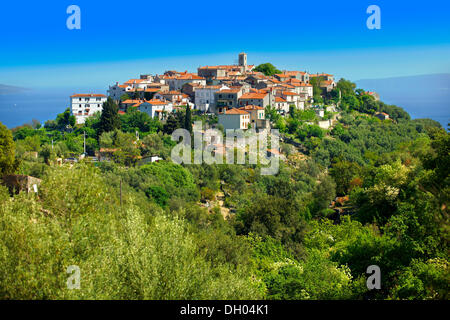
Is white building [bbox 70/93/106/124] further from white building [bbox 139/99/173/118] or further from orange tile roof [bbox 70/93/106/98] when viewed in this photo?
white building [bbox 139/99/173/118]

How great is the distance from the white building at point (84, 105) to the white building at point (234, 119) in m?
16.2

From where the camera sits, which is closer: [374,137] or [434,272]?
[434,272]

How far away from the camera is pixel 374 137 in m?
54.2

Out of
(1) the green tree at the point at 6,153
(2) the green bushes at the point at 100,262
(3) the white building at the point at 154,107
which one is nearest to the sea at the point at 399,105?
(3) the white building at the point at 154,107

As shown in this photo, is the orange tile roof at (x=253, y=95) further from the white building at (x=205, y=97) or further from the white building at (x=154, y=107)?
the white building at (x=154, y=107)

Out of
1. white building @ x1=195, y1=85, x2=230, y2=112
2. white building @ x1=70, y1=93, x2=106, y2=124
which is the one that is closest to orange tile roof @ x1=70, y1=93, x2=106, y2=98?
white building @ x1=70, y1=93, x2=106, y2=124

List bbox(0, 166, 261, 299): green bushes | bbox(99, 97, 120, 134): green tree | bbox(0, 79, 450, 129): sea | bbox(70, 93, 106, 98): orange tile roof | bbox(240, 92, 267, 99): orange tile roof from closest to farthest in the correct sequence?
bbox(0, 166, 261, 299): green bushes
bbox(99, 97, 120, 134): green tree
bbox(240, 92, 267, 99): orange tile roof
bbox(70, 93, 106, 98): orange tile roof
bbox(0, 79, 450, 129): sea

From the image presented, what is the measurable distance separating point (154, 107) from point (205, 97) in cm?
721

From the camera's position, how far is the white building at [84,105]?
49.9 meters

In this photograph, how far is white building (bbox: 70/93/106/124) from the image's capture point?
49.9 metres

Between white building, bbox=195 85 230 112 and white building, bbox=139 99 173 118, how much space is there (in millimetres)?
4660
